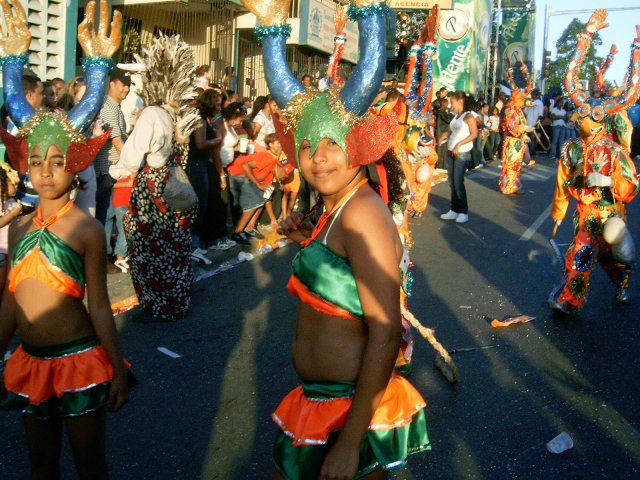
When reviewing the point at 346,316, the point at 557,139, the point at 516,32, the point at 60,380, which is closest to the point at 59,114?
the point at 60,380

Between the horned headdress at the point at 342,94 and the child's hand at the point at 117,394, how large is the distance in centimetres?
118

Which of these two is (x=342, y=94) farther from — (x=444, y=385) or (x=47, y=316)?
(x=444, y=385)

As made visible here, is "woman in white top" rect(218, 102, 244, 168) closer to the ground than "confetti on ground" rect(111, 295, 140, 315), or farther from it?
farther from it

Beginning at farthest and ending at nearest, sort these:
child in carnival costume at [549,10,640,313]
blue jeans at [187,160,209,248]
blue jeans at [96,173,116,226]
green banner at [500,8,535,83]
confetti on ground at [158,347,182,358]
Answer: green banner at [500,8,535,83] → blue jeans at [187,160,209,248] → blue jeans at [96,173,116,226] → child in carnival costume at [549,10,640,313] → confetti on ground at [158,347,182,358]

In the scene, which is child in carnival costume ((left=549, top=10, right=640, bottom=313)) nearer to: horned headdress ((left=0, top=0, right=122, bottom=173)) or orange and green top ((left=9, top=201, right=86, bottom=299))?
horned headdress ((left=0, top=0, right=122, bottom=173))

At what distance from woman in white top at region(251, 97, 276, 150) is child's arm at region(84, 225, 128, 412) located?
22.9 ft

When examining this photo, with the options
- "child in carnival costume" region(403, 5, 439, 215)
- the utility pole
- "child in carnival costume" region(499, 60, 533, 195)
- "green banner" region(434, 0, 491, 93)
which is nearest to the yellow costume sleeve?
"child in carnival costume" region(403, 5, 439, 215)

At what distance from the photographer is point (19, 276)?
2.75 metres

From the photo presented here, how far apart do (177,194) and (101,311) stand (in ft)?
10.9

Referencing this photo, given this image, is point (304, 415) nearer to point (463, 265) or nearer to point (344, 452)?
point (344, 452)

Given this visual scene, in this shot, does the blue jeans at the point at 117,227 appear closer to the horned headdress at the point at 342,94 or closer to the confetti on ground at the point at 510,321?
the confetti on ground at the point at 510,321

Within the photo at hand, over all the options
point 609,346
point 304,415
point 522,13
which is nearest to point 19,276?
point 304,415

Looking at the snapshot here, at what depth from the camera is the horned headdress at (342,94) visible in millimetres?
2240

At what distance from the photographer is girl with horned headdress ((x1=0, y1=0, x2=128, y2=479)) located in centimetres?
264
